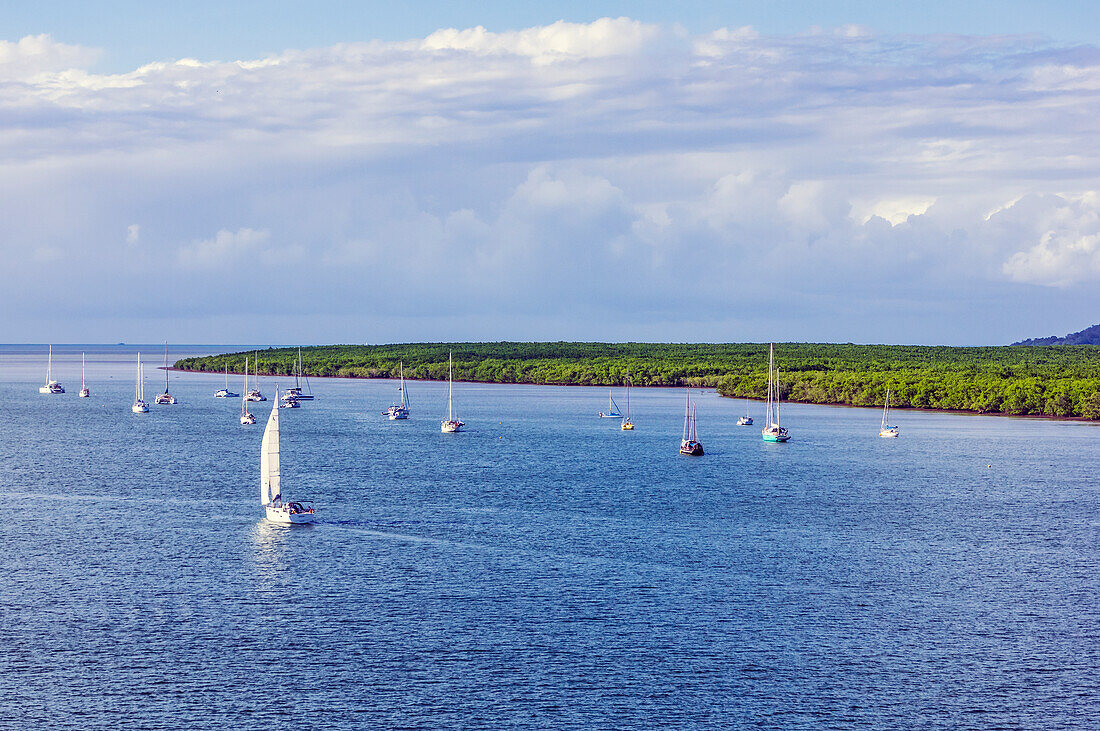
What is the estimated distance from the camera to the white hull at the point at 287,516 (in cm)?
8650

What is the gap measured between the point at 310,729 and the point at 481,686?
26.4ft

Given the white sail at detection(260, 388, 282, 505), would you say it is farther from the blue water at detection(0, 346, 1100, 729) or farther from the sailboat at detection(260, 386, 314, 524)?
the blue water at detection(0, 346, 1100, 729)

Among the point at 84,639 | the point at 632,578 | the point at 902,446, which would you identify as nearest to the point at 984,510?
the point at 632,578

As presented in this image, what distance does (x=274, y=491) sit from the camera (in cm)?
8844

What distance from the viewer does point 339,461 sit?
12888 cm

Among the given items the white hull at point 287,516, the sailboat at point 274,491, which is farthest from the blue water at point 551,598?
the sailboat at point 274,491

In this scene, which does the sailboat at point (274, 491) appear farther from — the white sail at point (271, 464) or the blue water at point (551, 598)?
the blue water at point (551, 598)

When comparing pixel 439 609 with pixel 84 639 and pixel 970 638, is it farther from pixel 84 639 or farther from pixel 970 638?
pixel 970 638

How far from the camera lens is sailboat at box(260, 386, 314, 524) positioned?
86.7m

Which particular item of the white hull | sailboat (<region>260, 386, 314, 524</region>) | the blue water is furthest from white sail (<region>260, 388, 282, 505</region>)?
the blue water

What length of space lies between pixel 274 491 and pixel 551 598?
3266 cm

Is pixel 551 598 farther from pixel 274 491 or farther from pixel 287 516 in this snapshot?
pixel 274 491

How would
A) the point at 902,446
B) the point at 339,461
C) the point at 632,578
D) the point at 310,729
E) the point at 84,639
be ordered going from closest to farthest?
the point at 310,729, the point at 84,639, the point at 632,578, the point at 339,461, the point at 902,446

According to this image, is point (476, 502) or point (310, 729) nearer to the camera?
point (310, 729)
